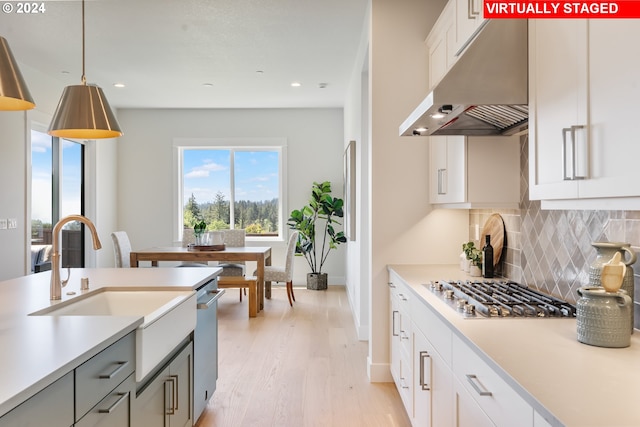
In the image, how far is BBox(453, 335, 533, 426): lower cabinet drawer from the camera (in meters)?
1.15

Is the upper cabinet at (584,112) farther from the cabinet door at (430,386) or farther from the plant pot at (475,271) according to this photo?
the plant pot at (475,271)

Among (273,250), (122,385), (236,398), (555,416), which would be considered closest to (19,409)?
(122,385)

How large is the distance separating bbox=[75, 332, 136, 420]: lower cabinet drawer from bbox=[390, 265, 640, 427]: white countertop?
1143 millimetres

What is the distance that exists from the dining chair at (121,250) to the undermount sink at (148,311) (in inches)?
142

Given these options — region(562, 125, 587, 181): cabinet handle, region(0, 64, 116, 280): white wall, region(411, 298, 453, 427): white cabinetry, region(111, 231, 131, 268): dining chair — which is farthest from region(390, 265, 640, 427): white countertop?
region(0, 64, 116, 280): white wall

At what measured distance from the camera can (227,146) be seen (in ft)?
25.3

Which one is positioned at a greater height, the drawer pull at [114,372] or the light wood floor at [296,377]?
the drawer pull at [114,372]

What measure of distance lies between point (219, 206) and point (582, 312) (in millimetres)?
6839

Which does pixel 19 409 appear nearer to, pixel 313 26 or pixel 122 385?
pixel 122 385

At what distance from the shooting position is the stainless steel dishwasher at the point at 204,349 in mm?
2602

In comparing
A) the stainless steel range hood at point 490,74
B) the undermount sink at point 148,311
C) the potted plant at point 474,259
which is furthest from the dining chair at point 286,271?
the stainless steel range hood at point 490,74

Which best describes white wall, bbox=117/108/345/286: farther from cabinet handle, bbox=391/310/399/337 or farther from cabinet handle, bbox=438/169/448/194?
cabinet handle, bbox=438/169/448/194

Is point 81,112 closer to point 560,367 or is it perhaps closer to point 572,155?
point 572,155

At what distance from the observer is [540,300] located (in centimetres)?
201
